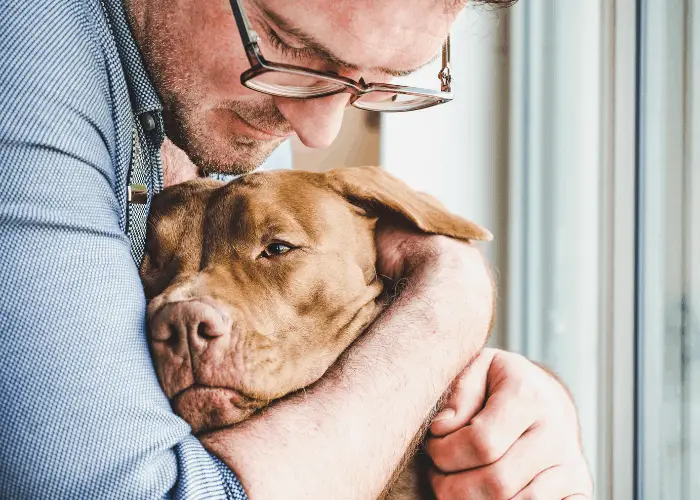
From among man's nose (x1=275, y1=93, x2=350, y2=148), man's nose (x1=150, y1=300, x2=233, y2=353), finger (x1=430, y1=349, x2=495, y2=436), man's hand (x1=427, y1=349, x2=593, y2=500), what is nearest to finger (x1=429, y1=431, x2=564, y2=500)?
man's hand (x1=427, y1=349, x2=593, y2=500)

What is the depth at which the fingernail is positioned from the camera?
155 centimetres

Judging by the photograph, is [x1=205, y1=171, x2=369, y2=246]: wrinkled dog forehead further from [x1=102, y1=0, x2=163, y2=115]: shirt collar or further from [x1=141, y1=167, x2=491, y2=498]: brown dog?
[x1=102, y1=0, x2=163, y2=115]: shirt collar

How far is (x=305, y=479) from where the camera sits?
112cm

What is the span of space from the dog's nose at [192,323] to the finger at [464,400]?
0.53 m

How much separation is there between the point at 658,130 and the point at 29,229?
2008 millimetres

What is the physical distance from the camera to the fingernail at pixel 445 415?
1.55 metres

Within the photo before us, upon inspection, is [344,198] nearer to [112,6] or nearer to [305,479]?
[112,6]

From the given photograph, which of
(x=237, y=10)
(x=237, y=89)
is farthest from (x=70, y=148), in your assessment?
(x=237, y=89)

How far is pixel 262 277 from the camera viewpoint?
160 cm

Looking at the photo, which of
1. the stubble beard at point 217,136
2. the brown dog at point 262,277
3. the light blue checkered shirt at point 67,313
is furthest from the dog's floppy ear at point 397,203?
the light blue checkered shirt at point 67,313

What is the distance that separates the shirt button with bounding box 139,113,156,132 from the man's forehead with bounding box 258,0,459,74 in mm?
365

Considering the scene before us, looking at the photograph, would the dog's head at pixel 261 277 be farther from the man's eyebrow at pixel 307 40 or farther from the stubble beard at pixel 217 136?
the man's eyebrow at pixel 307 40

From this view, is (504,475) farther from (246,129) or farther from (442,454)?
(246,129)

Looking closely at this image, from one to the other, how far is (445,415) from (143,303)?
0.71m
